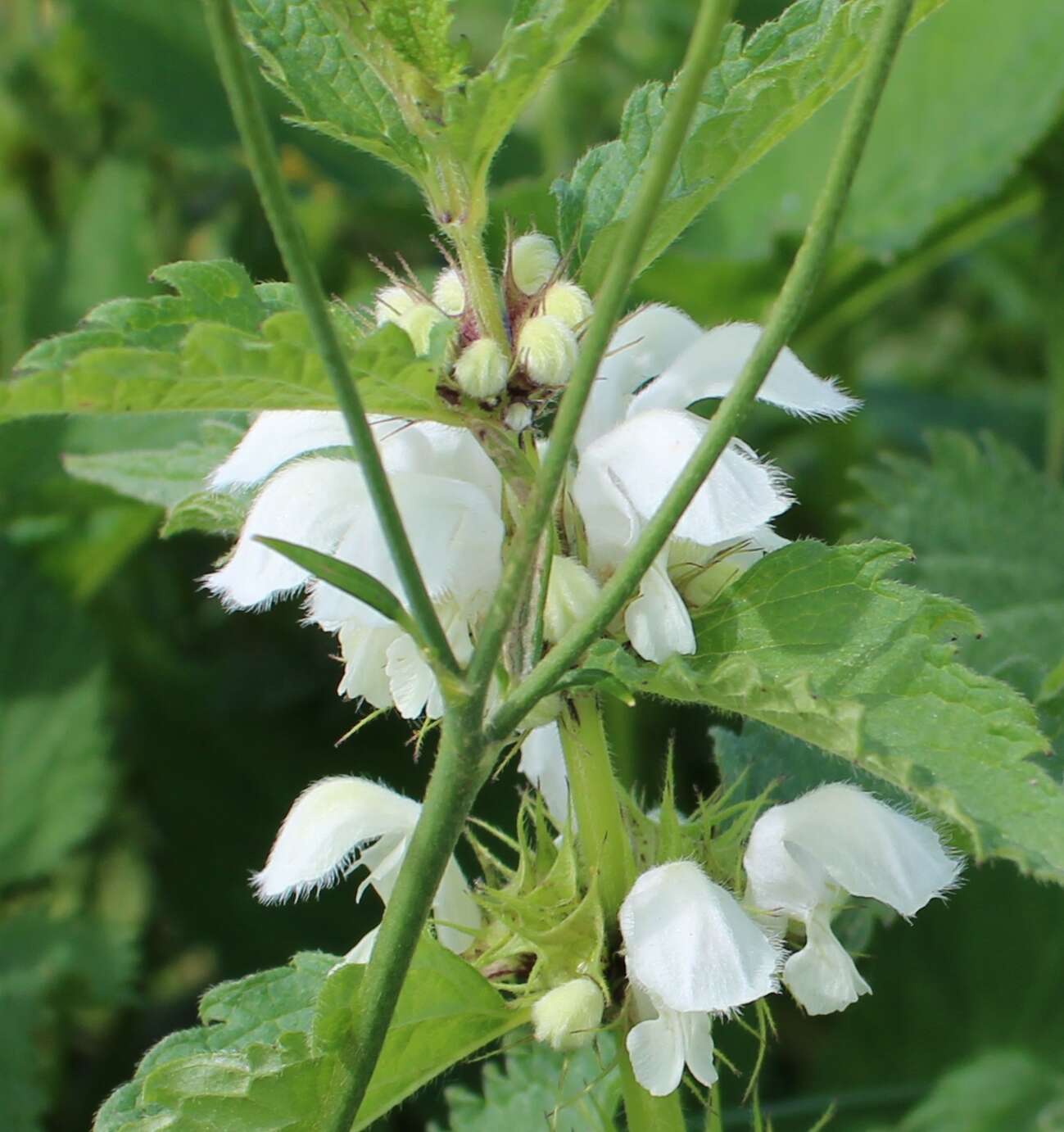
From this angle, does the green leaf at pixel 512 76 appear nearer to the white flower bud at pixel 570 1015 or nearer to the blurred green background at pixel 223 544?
the white flower bud at pixel 570 1015

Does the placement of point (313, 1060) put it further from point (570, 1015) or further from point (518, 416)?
point (518, 416)

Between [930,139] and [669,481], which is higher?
[930,139]

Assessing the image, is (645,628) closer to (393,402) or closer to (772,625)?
(772,625)

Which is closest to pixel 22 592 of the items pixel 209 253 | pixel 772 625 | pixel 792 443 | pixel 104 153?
pixel 209 253

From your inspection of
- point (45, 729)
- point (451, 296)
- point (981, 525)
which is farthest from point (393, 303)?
point (45, 729)

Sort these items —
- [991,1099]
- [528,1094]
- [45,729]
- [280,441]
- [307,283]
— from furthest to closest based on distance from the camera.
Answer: [45,729]
[991,1099]
[528,1094]
[280,441]
[307,283]

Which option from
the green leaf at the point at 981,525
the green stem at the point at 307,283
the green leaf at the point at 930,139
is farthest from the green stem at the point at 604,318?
the green leaf at the point at 930,139

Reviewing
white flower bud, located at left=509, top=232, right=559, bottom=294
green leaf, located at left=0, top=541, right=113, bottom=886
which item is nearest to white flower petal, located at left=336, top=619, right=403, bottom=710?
white flower bud, located at left=509, top=232, right=559, bottom=294
